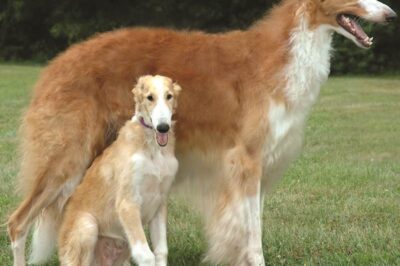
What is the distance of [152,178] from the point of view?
5.12m

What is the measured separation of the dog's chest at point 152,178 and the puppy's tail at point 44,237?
851 mm

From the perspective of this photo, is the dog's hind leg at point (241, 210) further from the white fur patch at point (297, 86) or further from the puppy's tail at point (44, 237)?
the puppy's tail at point (44, 237)

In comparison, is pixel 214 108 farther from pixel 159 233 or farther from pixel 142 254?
pixel 142 254

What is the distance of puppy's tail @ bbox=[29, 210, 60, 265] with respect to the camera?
18.7 feet

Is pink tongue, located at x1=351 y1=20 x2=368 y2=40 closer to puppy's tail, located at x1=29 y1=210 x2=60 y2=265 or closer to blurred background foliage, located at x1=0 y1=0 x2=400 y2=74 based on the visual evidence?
puppy's tail, located at x1=29 y1=210 x2=60 y2=265

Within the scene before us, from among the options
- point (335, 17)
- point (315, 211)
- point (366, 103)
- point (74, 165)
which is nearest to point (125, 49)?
point (74, 165)

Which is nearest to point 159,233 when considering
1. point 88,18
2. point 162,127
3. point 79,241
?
point 79,241

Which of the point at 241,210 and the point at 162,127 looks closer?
the point at 162,127

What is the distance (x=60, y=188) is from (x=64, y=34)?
2866 cm

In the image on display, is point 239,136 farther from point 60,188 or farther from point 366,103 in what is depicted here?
point 366,103

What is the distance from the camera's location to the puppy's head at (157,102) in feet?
15.8

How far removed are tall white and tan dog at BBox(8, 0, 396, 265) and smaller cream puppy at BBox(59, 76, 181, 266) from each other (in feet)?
1.03

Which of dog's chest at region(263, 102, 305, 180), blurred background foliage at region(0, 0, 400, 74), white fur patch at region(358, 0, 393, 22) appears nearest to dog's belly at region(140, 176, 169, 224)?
dog's chest at region(263, 102, 305, 180)

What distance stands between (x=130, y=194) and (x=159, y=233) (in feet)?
1.38
